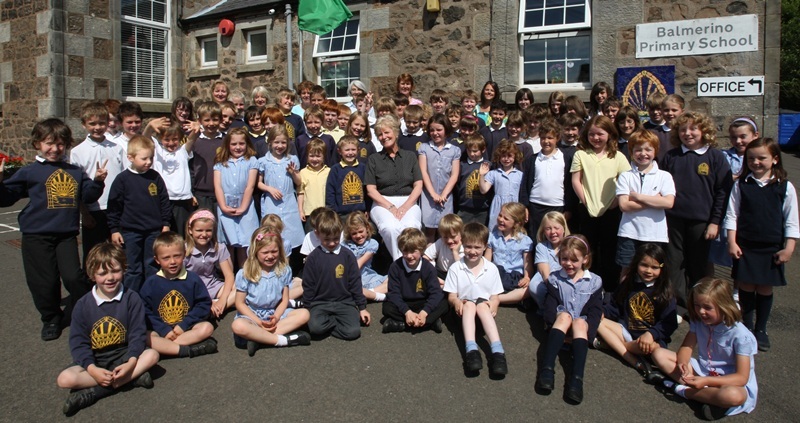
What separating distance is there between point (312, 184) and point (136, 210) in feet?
5.44

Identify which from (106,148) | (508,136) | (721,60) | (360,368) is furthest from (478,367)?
(721,60)

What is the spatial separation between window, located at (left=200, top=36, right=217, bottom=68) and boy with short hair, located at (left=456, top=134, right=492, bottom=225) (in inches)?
350

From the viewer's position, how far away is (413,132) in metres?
6.65

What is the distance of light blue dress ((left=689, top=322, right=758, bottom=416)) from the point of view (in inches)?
138

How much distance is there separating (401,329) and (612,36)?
18.9 ft

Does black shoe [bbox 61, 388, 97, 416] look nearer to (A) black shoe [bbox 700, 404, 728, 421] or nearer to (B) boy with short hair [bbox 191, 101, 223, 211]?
(B) boy with short hair [bbox 191, 101, 223, 211]

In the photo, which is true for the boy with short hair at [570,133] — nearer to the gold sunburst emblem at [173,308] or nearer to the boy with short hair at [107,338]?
the gold sunburst emblem at [173,308]

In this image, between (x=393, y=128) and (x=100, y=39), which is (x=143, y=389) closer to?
(x=393, y=128)

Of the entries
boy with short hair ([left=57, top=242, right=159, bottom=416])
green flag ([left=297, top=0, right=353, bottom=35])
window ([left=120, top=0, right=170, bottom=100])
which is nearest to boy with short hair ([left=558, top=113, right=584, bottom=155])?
boy with short hair ([left=57, top=242, right=159, bottom=416])

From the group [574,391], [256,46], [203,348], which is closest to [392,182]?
[203,348]

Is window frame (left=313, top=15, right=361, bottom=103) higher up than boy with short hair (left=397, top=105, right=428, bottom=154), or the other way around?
window frame (left=313, top=15, right=361, bottom=103)

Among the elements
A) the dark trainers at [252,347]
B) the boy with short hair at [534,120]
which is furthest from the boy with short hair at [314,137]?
the dark trainers at [252,347]

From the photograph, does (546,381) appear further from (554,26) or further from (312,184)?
(554,26)

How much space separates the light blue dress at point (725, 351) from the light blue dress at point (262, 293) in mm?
2938
